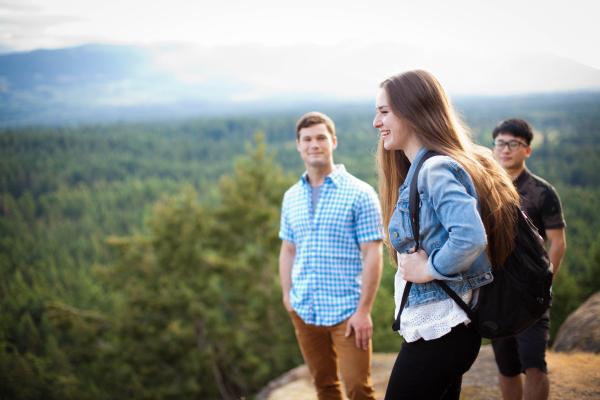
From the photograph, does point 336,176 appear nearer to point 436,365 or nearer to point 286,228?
point 286,228

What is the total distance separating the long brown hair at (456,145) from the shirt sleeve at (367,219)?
1.18m

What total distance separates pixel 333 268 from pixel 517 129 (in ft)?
5.19

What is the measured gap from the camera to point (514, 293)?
5.74ft

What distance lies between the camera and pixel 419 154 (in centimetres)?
184

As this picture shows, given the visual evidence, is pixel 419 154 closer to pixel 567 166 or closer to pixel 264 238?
pixel 264 238

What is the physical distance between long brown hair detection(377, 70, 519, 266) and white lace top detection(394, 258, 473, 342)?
0.24 metres

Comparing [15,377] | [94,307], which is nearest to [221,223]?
[15,377]

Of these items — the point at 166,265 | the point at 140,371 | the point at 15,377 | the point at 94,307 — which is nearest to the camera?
the point at 140,371

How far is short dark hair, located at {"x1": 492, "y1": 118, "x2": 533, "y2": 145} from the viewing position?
3148 mm

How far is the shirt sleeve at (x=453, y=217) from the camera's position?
5.33 ft

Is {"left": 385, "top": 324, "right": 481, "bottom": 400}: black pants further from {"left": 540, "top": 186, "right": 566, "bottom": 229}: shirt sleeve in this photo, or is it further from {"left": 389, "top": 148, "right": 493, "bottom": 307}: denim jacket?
{"left": 540, "top": 186, "right": 566, "bottom": 229}: shirt sleeve

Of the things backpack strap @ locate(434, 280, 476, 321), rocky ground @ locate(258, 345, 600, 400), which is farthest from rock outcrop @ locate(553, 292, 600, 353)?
backpack strap @ locate(434, 280, 476, 321)

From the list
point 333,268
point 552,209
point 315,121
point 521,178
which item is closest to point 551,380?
point 552,209

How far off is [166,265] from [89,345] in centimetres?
676
